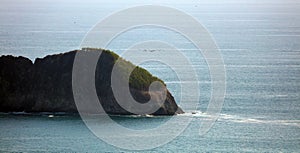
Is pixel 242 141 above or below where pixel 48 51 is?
below

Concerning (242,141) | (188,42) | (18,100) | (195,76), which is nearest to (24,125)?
(18,100)

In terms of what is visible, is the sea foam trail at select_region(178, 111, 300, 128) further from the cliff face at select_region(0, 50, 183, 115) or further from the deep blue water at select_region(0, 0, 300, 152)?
the cliff face at select_region(0, 50, 183, 115)

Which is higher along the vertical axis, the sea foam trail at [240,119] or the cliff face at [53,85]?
the cliff face at [53,85]

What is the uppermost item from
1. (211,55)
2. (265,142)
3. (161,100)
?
(211,55)

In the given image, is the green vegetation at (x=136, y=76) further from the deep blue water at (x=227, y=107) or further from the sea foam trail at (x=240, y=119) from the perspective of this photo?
the sea foam trail at (x=240, y=119)

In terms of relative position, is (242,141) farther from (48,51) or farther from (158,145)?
(48,51)

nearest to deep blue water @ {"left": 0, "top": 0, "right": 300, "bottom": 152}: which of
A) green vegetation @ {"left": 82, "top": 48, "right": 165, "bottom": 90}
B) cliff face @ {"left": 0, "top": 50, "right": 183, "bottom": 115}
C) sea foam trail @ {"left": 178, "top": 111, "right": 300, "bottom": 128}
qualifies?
sea foam trail @ {"left": 178, "top": 111, "right": 300, "bottom": 128}

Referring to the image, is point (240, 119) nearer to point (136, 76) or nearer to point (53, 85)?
point (136, 76)

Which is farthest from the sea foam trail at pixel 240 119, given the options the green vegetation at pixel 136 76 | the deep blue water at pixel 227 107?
the green vegetation at pixel 136 76
